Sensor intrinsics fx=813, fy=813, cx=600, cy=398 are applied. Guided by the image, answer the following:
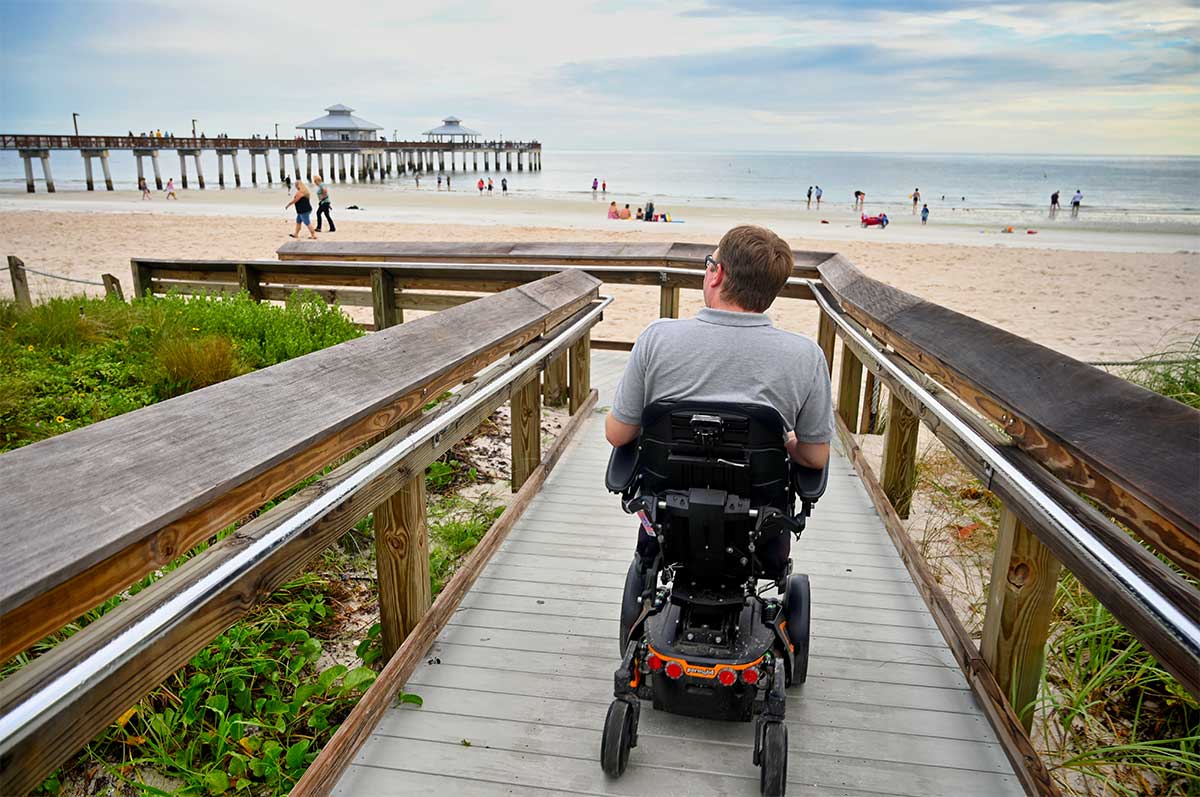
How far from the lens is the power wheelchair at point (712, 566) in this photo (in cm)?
194

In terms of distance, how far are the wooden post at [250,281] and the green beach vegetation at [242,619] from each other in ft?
2.40

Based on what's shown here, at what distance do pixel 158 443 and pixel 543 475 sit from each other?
9.27 feet

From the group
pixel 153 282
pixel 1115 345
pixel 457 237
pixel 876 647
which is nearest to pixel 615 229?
pixel 457 237

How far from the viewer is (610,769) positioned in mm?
2061

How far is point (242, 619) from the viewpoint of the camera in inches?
68.2

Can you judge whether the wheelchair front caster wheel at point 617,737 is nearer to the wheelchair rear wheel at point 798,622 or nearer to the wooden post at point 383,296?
the wheelchair rear wheel at point 798,622

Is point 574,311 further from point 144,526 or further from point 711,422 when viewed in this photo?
point 144,526

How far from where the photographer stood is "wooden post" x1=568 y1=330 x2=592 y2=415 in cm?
527

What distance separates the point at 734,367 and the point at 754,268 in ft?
0.88

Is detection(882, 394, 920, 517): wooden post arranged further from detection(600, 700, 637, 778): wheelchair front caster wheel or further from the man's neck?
detection(600, 700, 637, 778): wheelchair front caster wheel

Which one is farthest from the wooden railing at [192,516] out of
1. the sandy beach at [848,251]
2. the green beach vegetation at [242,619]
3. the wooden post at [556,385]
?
the sandy beach at [848,251]

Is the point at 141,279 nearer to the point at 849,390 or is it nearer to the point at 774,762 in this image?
the point at 849,390

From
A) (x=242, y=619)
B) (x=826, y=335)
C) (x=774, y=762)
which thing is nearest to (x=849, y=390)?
(x=826, y=335)

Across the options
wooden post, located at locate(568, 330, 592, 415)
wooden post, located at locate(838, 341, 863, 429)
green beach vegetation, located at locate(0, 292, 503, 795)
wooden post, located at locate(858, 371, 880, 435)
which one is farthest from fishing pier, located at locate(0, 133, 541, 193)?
wooden post, located at locate(838, 341, 863, 429)
